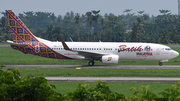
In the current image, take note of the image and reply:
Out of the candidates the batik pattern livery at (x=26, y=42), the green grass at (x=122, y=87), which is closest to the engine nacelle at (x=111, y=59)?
the batik pattern livery at (x=26, y=42)

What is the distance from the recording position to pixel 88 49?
3512cm

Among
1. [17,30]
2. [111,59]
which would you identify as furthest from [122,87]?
[17,30]

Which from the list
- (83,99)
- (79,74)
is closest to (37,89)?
(83,99)

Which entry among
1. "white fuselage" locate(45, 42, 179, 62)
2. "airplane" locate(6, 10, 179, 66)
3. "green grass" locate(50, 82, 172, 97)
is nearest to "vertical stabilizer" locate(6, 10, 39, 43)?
"airplane" locate(6, 10, 179, 66)

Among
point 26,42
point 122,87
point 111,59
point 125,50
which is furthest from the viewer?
point 26,42

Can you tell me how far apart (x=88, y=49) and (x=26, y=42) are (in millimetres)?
8570

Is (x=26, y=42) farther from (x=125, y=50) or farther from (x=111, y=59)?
(x=125, y=50)

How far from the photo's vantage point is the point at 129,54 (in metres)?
34.2

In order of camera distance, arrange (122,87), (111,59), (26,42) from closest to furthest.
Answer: (122,87) < (111,59) < (26,42)

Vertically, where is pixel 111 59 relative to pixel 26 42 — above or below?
below

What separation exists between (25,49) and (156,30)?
92.5 metres

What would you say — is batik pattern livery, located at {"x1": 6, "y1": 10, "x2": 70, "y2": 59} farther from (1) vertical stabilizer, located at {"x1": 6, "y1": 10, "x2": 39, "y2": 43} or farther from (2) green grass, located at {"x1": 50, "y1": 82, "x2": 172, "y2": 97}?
(2) green grass, located at {"x1": 50, "y1": 82, "x2": 172, "y2": 97}

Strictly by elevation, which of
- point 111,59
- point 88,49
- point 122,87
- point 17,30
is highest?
point 17,30

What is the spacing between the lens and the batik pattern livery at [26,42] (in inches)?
1366
